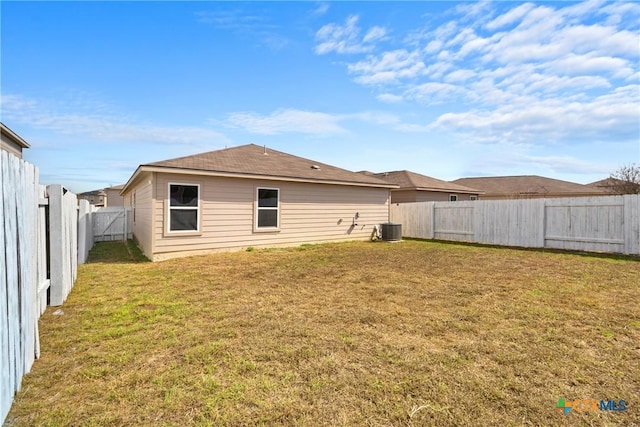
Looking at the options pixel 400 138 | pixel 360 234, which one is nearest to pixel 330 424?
pixel 360 234

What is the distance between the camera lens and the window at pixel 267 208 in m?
10.7

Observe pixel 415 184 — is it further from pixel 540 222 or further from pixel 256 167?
pixel 256 167

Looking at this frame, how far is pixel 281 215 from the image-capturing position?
1125cm

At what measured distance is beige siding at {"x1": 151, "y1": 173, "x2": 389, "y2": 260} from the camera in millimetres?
9003

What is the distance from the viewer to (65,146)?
1819 centimetres

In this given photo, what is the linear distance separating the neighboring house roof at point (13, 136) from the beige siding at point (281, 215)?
53.0 ft

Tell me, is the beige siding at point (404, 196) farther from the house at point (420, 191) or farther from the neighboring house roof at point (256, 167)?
the neighboring house roof at point (256, 167)

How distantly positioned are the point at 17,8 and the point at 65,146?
13.4m

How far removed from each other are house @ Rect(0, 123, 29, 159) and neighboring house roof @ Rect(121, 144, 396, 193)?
12115 mm

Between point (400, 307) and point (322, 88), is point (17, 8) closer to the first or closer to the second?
point (322, 88)

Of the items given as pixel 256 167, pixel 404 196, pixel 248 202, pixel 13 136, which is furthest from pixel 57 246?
pixel 13 136

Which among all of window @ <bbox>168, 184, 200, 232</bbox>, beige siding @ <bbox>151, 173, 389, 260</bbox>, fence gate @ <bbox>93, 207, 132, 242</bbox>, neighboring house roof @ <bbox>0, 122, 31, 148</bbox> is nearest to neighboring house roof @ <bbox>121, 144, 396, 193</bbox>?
beige siding @ <bbox>151, 173, 389, 260</bbox>

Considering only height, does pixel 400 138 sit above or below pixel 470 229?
above

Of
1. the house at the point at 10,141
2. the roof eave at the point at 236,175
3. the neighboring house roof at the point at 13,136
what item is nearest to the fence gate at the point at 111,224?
the roof eave at the point at 236,175
